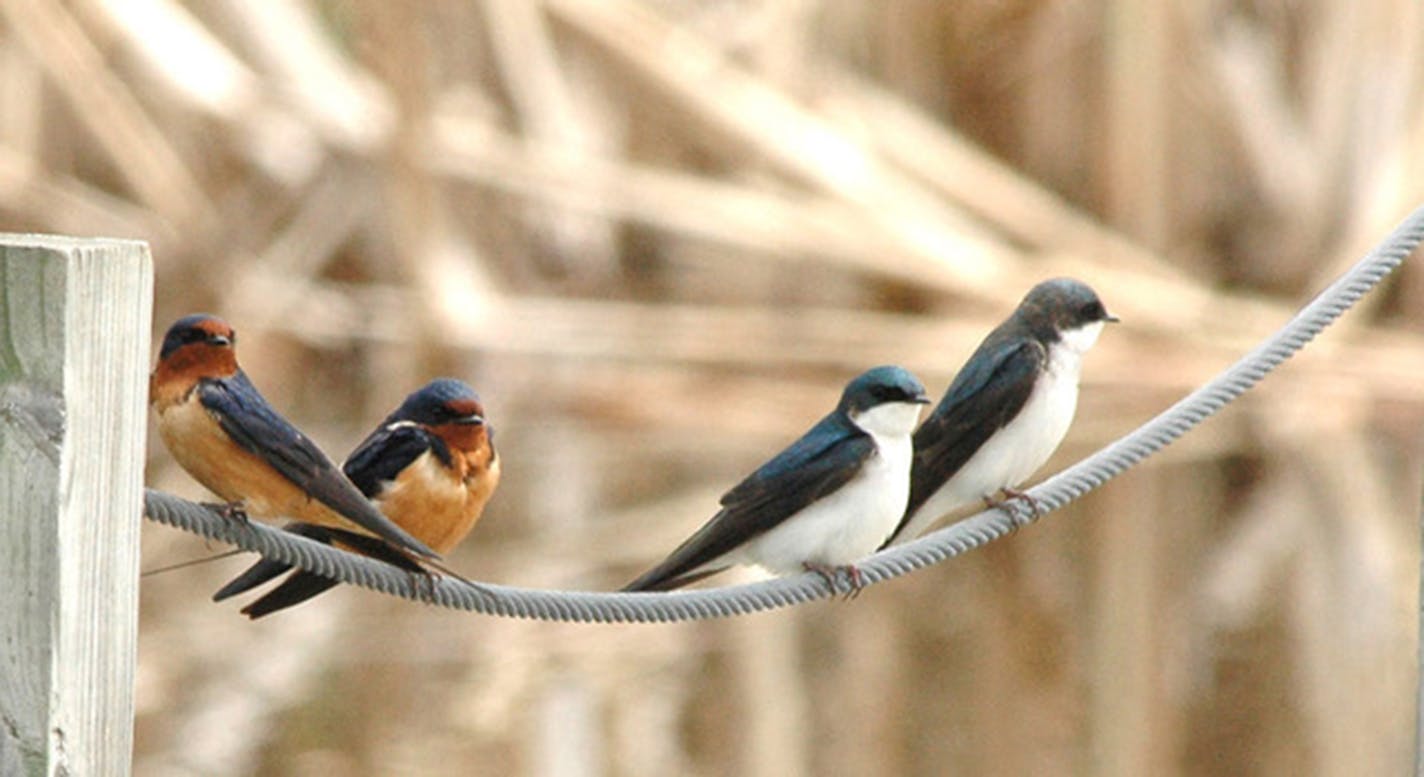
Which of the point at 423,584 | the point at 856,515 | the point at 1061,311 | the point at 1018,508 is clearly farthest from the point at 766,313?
the point at 423,584

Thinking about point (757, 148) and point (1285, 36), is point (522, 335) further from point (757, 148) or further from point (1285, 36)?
point (1285, 36)

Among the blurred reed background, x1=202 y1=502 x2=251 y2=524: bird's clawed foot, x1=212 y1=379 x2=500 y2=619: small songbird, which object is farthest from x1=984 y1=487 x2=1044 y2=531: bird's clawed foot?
the blurred reed background

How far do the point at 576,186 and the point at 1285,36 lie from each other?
2.62 meters

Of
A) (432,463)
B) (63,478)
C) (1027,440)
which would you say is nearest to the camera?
(63,478)

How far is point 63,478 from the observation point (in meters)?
1.76

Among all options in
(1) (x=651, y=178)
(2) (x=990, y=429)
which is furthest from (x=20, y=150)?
(2) (x=990, y=429)

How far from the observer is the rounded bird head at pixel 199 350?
229cm

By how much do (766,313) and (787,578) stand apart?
5628 mm

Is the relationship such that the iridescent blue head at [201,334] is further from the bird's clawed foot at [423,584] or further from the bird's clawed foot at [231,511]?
the bird's clawed foot at [423,584]

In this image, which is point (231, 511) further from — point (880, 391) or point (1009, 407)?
point (1009, 407)

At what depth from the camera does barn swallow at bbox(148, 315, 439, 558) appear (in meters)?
2.17

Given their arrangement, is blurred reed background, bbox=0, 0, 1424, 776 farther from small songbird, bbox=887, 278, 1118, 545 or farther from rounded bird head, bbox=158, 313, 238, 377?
rounded bird head, bbox=158, 313, 238, 377

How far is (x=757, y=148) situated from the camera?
279 inches

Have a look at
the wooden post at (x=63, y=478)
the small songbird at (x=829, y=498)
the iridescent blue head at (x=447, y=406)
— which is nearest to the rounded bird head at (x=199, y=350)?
the iridescent blue head at (x=447, y=406)
